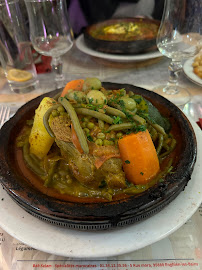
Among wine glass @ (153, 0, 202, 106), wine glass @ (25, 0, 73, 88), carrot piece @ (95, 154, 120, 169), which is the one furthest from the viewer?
wine glass @ (25, 0, 73, 88)

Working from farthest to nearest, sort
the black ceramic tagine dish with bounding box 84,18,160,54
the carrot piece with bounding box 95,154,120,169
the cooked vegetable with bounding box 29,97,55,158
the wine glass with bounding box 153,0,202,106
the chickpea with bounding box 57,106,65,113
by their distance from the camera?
the black ceramic tagine dish with bounding box 84,18,160,54 < the wine glass with bounding box 153,0,202,106 < the cooked vegetable with bounding box 29,97,55,158 < the chickpea with bounding box 57,106,65,113 < the carrot piece with bounding box 95,154,120,169

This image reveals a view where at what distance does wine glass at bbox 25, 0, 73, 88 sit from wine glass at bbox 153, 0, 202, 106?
118 centimetres

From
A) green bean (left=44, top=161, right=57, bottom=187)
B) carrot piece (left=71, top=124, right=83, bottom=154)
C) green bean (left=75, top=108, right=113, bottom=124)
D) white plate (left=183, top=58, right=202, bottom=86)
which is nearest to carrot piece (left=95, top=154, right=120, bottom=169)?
carrot piece (left=71, top=124, right=83, bottom=154)

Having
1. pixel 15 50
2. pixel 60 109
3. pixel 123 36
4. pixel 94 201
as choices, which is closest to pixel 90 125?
pixel 60 109

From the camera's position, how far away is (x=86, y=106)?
5.57 ft

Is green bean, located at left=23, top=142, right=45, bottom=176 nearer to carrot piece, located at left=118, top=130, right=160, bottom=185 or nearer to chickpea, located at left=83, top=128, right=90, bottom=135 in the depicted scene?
chickpea, located at left=83, top=128, right=90, bottom=135

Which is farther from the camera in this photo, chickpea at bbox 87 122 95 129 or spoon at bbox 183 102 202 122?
spoon at bbox 183 102 202 122

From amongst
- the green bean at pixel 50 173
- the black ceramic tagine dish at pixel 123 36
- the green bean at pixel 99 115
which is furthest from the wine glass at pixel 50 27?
the green bean at pixel 50 173

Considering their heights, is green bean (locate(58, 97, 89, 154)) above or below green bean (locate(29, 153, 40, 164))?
above

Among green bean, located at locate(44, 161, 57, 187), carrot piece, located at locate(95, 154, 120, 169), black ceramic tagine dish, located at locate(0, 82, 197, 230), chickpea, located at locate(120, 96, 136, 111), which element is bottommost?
green bean, located at locate(44, 161, 57, 187)

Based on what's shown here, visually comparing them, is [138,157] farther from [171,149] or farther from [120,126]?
[171,149]

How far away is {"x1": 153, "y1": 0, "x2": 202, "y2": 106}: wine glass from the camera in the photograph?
102 inches

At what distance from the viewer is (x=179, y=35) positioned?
282 centimetres

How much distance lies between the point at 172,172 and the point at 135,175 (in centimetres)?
23
